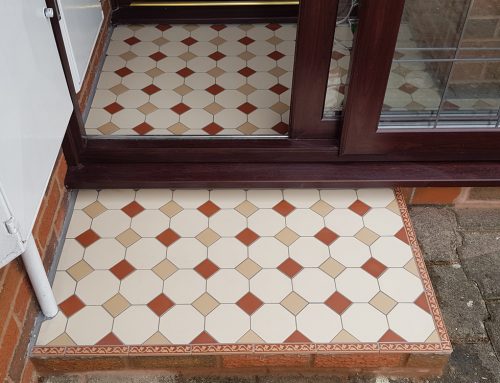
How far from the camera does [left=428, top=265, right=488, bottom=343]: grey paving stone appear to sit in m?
2.77

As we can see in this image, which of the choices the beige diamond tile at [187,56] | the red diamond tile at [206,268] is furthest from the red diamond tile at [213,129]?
the red diamond tile at [206,268]

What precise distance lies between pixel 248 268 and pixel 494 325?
3.99 ft

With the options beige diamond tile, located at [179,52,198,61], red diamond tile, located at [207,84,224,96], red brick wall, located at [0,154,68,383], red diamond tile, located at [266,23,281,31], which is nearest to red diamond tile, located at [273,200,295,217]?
red diamond tile, located at [207,84,224,96]

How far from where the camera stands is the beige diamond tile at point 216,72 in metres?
3.95

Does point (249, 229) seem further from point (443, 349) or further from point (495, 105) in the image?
point (495, 105)

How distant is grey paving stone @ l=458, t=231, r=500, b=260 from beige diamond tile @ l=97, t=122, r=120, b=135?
2111 mm

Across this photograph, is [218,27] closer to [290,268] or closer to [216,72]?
[216,72]

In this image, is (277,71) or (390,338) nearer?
(390,338)

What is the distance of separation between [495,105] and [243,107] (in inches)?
58.1

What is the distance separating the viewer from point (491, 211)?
3.33 m

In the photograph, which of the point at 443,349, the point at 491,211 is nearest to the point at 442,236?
the point at 491,211

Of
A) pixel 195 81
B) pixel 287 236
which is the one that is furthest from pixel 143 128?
pixel 287 236

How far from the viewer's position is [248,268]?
284cm

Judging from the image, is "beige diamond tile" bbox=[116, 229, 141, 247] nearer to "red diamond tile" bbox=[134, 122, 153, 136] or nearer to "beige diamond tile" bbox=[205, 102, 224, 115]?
"red diamond tile" bbox=[134, 122, 153, 136]
